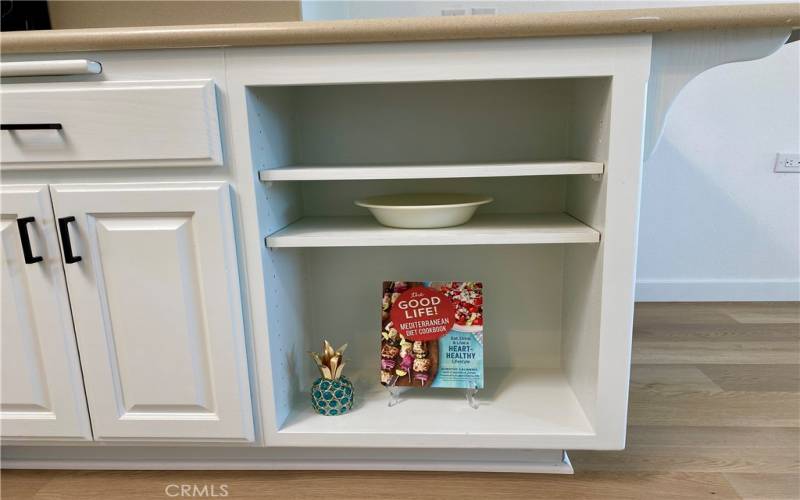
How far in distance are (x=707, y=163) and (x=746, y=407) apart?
1.07 meters

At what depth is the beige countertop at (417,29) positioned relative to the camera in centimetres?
77

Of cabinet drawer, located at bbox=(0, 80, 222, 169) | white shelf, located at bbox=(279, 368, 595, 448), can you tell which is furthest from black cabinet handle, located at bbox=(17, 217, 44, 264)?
white shelf, located at bbox=(279, 368, 595, 448)

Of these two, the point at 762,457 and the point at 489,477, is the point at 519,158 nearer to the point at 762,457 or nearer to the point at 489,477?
the point at 489,477

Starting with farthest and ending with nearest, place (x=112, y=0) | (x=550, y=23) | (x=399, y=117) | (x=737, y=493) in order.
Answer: (x=399, y=117) → (x=112, y=0) → (x=737, y=493) → (x=550, y=23)

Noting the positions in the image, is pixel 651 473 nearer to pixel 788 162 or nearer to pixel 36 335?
pixel 36 335

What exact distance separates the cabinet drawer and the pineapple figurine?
0.48m

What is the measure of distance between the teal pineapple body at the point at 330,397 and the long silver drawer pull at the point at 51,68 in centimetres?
72

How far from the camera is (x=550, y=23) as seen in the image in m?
0.79

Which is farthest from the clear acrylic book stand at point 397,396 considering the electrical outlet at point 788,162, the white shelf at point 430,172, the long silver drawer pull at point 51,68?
the electrical outlet at point 788,162

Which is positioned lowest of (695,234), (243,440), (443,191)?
(243,440)

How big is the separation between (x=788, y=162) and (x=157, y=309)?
2240 millimetres

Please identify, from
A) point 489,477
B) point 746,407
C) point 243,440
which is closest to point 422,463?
point 489,477

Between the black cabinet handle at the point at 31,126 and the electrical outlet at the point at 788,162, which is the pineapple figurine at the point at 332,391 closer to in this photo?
the black cabinet handle at the point at 31,126

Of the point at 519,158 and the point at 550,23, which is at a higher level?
the point at 550,23
